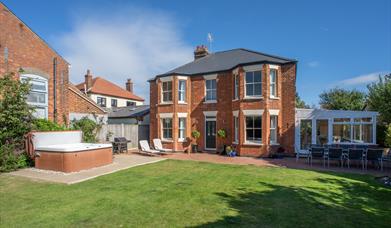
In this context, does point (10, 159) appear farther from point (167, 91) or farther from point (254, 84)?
point (254, 84)

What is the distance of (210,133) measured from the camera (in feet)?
65.4

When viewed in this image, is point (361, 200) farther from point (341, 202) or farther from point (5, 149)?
point (5, 149)

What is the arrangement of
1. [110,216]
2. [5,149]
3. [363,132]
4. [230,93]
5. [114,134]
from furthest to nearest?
[114,134] → [230,93] → [363,132] → [5,149] → [110,216]

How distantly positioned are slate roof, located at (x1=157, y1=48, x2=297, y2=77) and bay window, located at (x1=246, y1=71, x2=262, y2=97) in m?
1.51

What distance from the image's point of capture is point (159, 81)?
20.9 metres

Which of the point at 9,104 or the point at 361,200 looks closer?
the point at 361,200

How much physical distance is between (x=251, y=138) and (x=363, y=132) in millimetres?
7207

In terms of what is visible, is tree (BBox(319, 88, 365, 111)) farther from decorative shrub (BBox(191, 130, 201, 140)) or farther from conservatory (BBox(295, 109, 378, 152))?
decorative shrub (BBox(191, 130, 201, 140))

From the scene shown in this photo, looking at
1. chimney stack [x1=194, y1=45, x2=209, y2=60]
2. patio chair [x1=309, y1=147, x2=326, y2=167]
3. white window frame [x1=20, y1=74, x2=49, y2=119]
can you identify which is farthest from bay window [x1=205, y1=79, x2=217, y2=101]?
white window frame [x1=20, y1=74, x2=49, y2=119]

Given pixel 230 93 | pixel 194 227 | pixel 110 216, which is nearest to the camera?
pixel 194 227

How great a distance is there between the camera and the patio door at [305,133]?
57.0 feet

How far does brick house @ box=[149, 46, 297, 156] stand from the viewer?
1683 cm

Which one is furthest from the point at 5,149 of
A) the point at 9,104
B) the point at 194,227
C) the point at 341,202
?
the point at 341,202

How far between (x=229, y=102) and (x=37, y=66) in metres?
13.0
